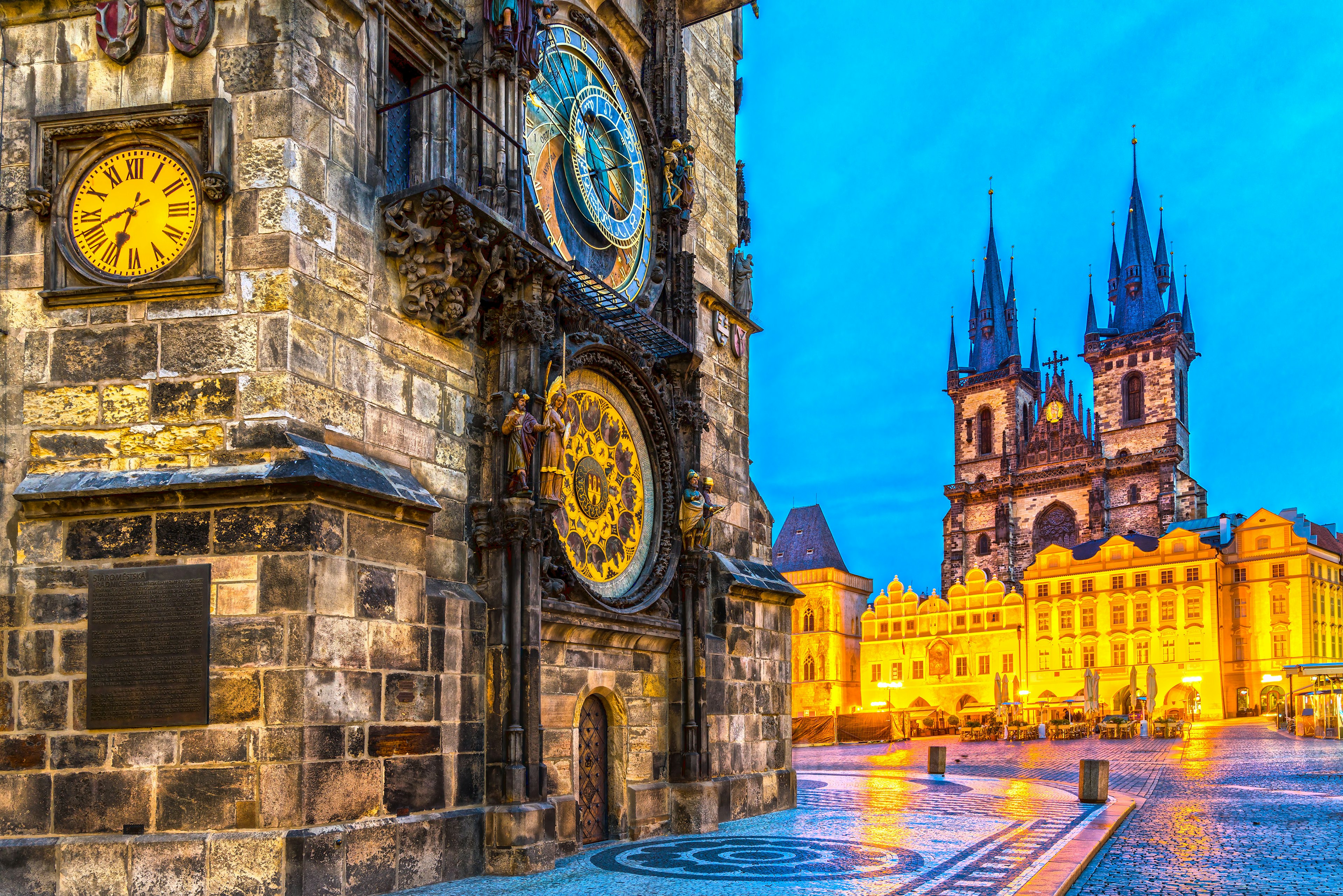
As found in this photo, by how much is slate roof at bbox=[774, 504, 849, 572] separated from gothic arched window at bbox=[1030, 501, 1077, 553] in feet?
51.8

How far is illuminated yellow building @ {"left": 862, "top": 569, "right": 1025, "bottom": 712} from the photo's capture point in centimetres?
8494

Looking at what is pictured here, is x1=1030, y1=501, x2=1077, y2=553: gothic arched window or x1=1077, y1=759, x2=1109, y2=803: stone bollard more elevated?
x1=1030, y1=501, x2=1077, y2=553: gothic arched window

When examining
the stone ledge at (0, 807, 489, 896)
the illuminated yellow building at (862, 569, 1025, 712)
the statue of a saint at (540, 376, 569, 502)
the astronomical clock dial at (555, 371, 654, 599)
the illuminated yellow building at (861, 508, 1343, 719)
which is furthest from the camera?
the illuminated yellow building at (862, 569, 1025, 712)

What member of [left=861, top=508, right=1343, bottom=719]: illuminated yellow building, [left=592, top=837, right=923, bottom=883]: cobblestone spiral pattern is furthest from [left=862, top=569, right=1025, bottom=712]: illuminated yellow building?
[left=592, top=837, right=923, bottom=883]: cobblestone spiral pattern

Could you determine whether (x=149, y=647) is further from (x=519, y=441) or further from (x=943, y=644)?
(x=943, y=644)

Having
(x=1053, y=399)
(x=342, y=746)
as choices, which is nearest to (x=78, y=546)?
(x=342, y=746)

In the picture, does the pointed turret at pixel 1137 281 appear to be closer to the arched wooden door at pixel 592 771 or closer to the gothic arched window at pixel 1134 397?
the gothic arched window at pixel 1134 397

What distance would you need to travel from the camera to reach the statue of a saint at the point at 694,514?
1464cm

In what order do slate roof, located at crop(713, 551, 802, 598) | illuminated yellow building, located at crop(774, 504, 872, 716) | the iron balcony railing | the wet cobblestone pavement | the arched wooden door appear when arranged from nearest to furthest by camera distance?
the wet cobblestone pavement, the iron balcony railing, the arched wooden door, slate roof, located at crop(713, 551, 802, 598), illuminated yellow building, located at crop(774, 504, 872, 716)

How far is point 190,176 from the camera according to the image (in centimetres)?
949

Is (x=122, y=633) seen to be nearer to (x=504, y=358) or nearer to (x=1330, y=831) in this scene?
(x=504, y=358)

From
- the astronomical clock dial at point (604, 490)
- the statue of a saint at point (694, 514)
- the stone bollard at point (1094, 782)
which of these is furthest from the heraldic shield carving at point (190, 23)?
the stone bollard at point (1094, 782)

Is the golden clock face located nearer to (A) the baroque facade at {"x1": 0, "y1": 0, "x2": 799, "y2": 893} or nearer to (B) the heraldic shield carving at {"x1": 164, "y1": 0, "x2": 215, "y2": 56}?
(A) the baroque facade at {"x1": 0, "y1": 0, "x2": 799, "y2": 893}

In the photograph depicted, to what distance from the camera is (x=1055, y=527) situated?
325 feet
